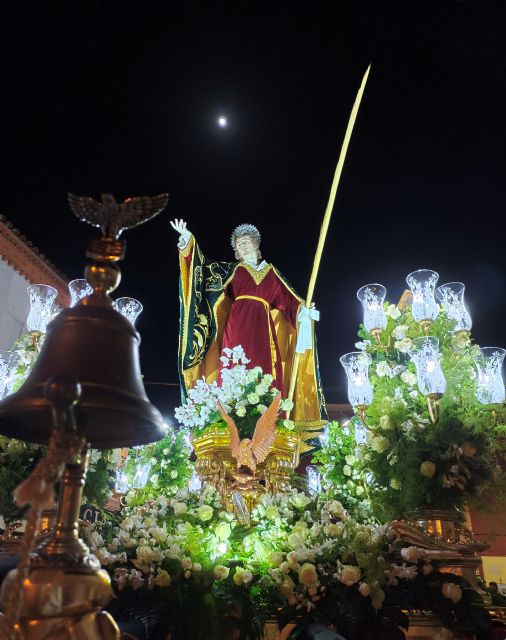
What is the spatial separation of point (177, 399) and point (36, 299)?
971 cm

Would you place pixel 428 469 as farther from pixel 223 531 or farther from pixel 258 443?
pixel 258 443

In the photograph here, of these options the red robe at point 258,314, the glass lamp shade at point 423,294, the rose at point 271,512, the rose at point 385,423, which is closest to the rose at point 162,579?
the rose at point 271,512

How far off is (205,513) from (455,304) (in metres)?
2.31

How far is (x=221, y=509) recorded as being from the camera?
12.3 feet

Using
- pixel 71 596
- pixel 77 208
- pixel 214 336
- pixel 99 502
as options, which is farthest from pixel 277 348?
pixel 71 596

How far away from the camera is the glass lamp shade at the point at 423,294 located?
3.79 m

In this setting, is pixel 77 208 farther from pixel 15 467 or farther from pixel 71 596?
pixel 15 467

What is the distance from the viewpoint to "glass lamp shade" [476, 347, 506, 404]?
3.36 meters

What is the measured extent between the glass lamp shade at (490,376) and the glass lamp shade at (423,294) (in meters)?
0.43

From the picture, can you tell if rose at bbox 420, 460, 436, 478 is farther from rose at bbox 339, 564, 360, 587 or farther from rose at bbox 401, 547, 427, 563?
rose at bbox 339, 564, 360, 587

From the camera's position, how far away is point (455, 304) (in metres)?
3.99

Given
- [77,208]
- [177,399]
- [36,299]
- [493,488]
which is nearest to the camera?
[77,208]

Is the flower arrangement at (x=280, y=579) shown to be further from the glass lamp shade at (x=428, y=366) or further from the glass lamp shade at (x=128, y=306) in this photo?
the glass lamp shade at (x=128, y=306)

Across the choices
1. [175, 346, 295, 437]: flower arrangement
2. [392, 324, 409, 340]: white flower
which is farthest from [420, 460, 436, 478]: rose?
[175, 346, 295, 437]: flower arrangement
